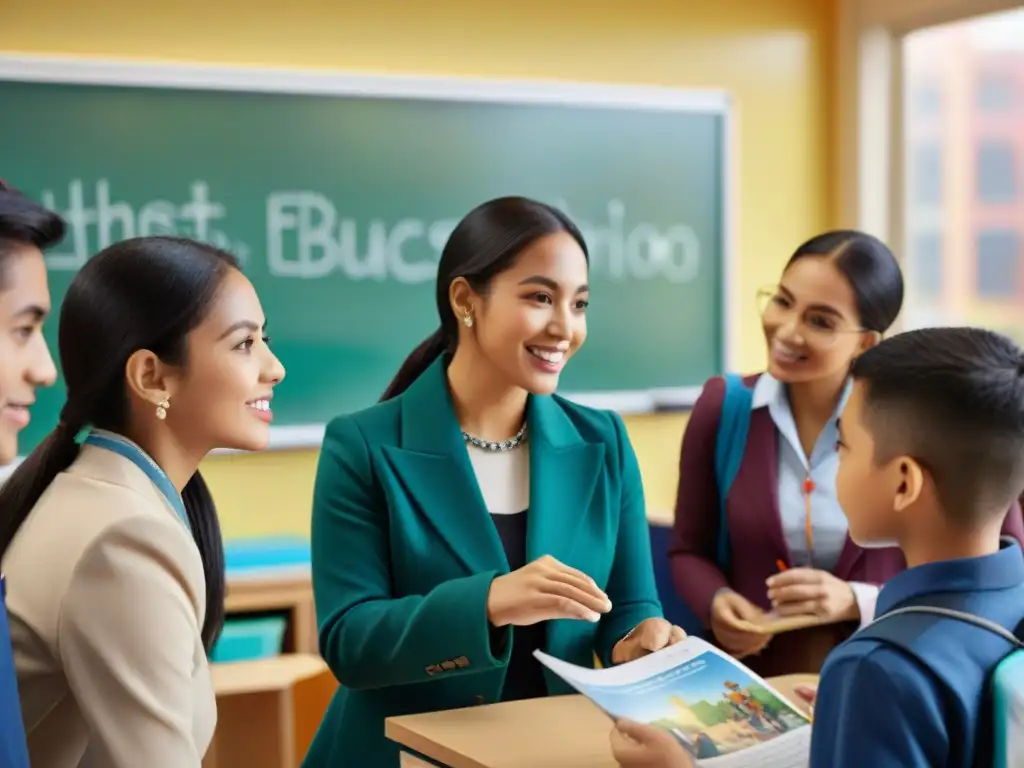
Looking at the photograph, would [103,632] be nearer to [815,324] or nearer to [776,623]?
[776,623]

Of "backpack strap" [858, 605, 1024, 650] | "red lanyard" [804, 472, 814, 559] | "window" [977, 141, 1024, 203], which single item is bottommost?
"red lanyard" [804, 472, 814, 559]

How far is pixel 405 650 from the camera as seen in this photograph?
1.85 m

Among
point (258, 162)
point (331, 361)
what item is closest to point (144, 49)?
point (258, 162)

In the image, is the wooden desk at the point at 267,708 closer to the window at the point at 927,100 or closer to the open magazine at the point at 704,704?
the open magazine at the point at 704,704

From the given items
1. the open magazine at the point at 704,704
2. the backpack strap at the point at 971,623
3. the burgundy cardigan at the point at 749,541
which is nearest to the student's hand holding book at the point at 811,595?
the burgundy cardigan at the point at 749,541

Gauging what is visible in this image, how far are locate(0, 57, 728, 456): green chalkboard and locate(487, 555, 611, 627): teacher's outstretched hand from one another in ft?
7.59

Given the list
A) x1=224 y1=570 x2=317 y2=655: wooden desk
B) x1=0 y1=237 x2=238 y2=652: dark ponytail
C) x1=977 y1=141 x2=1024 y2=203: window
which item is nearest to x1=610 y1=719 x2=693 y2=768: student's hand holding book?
x1=0 y1=237 x2=238 y2=652: dark ponytail

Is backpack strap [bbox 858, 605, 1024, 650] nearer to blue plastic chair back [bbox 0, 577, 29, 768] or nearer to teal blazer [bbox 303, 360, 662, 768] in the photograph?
teal blazer [bbox 303, 360, 662, 768]

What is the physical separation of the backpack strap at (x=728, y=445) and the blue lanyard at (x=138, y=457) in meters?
1.15

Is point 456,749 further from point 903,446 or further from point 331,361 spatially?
point 331,361

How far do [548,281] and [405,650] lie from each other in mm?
583

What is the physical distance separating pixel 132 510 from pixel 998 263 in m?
3.63

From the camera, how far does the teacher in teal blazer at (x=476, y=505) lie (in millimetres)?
1930

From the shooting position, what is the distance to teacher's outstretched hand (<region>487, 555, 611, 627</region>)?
173cm
